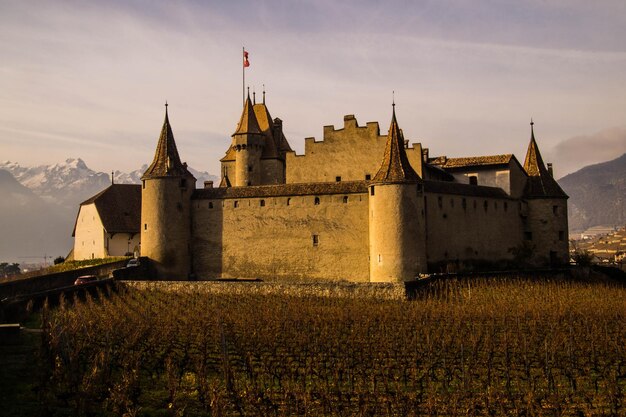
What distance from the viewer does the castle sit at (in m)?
40.1

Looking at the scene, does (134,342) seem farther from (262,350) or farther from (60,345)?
(262,350)

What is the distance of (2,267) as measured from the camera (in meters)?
109

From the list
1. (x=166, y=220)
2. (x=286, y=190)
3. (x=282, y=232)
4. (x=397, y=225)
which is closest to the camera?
(x=397, y=225)

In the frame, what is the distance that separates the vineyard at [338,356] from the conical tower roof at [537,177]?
14.0 meters

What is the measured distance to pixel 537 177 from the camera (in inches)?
1992

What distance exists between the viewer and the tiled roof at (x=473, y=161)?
48525 mm

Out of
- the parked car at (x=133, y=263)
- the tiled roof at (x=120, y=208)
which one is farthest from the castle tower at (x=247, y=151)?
the parked car at (x=133, y=263)

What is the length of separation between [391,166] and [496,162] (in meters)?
11.7

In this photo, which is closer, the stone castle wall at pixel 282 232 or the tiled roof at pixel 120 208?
the stone castle wall at pixel 282 232

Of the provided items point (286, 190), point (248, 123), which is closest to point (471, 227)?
point (286, 190)

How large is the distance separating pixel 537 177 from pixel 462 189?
844 cm

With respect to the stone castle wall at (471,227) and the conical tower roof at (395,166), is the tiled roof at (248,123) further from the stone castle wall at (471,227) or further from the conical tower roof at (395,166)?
the stone castle wall at (471,227)

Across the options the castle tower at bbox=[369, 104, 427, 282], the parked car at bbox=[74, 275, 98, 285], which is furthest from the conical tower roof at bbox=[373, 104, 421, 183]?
the parked car at bbox=[74, 275, 98, 285]

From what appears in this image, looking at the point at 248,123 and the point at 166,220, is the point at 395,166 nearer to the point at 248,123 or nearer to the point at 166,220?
the point at 166,220
